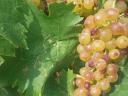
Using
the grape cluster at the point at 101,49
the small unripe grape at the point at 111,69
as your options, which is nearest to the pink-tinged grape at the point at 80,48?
the grape cluster at the point at 101,49

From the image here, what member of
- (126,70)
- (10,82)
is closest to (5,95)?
(10,82)

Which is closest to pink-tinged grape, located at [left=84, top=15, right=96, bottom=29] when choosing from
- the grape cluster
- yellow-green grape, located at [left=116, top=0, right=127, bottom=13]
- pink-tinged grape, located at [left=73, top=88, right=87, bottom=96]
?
the grape cluster

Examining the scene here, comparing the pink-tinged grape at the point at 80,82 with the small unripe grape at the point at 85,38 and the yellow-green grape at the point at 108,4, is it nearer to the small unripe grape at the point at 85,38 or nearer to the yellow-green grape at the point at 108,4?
the small unripe grape at the point at 85,38

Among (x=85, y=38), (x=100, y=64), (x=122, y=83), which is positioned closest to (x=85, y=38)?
(x=85, y=38)

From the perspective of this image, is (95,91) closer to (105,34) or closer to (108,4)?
(105,34)

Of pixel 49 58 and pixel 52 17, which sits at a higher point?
pixel 52 17

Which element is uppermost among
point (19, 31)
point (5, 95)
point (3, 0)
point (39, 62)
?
point (3, 0)

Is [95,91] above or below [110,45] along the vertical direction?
below

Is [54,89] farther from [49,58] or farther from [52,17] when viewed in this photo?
[52,17]
